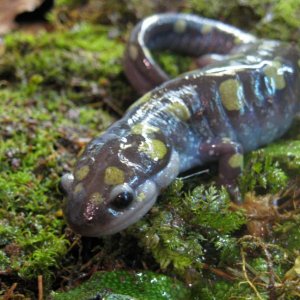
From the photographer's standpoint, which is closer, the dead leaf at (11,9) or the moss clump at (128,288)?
the moss clump at (128,288)

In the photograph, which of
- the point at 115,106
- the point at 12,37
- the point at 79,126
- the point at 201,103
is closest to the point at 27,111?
the point at 79,126

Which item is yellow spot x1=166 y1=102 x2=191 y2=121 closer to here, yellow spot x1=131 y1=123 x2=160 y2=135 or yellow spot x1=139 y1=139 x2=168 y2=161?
yellow spot x1=131 y1=123 x2=160 y2=135

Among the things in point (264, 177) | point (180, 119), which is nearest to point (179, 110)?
point (180, 119)

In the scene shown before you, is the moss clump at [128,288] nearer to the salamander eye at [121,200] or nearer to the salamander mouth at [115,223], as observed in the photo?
the salamander mouth at [115,223]

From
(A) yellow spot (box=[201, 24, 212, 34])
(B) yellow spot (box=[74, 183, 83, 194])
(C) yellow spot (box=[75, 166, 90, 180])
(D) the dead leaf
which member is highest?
(D) the dead leaf

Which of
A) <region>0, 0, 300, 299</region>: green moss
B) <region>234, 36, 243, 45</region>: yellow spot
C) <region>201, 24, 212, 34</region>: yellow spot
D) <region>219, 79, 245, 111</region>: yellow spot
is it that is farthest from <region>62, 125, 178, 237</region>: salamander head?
<region>201, 24, 212, 34</region>: yellow spot

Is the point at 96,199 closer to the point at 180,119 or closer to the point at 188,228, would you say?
the point at 188,228

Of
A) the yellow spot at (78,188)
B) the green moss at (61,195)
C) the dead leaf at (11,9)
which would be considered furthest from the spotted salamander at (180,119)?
the dead leaf at (11,9)
